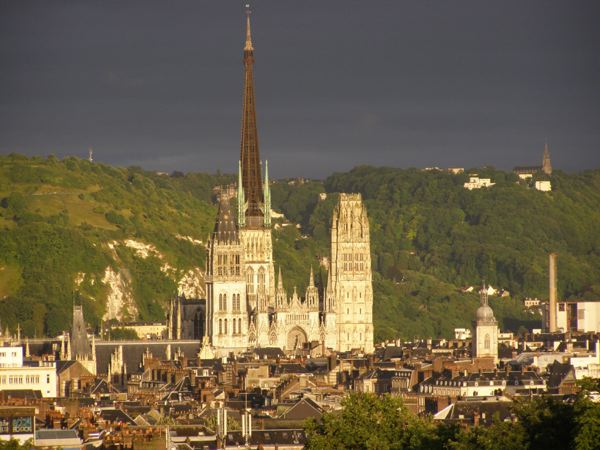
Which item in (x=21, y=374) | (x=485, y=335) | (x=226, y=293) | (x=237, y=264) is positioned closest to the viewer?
(x=21, y=374)

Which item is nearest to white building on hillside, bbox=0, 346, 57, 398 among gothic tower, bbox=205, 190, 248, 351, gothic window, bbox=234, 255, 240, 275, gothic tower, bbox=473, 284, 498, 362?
gothic tower, bbox=473, 284, 498, 362

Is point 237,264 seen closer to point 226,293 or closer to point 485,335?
point 226,293

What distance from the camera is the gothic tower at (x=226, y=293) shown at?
193 meters

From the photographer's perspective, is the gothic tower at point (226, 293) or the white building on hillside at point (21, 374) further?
the gothic tower at point (226, 293)

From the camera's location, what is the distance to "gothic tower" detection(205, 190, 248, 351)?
193 metres

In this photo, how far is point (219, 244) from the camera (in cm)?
19662

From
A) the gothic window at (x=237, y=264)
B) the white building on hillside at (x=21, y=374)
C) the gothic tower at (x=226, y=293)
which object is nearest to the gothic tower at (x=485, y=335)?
the gothic tower at (x=226, y=293)

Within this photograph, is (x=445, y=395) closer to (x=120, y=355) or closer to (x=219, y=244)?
(x=120, y=355)

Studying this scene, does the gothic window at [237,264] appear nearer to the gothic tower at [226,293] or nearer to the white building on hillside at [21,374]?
the gothic tower at [226,293]

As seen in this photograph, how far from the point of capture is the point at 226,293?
194625 mm

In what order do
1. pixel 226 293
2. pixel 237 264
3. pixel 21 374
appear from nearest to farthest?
pixel 21 374, pixel 226 293, pixel 237 264

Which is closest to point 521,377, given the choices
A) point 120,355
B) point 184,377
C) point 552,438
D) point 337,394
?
point 337,394

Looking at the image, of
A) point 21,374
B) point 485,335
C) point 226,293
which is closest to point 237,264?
point 226,293

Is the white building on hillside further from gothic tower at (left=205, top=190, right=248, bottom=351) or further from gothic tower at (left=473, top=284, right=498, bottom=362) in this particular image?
gothic tower at (left=205, top=190, right=248, bottom=351)
